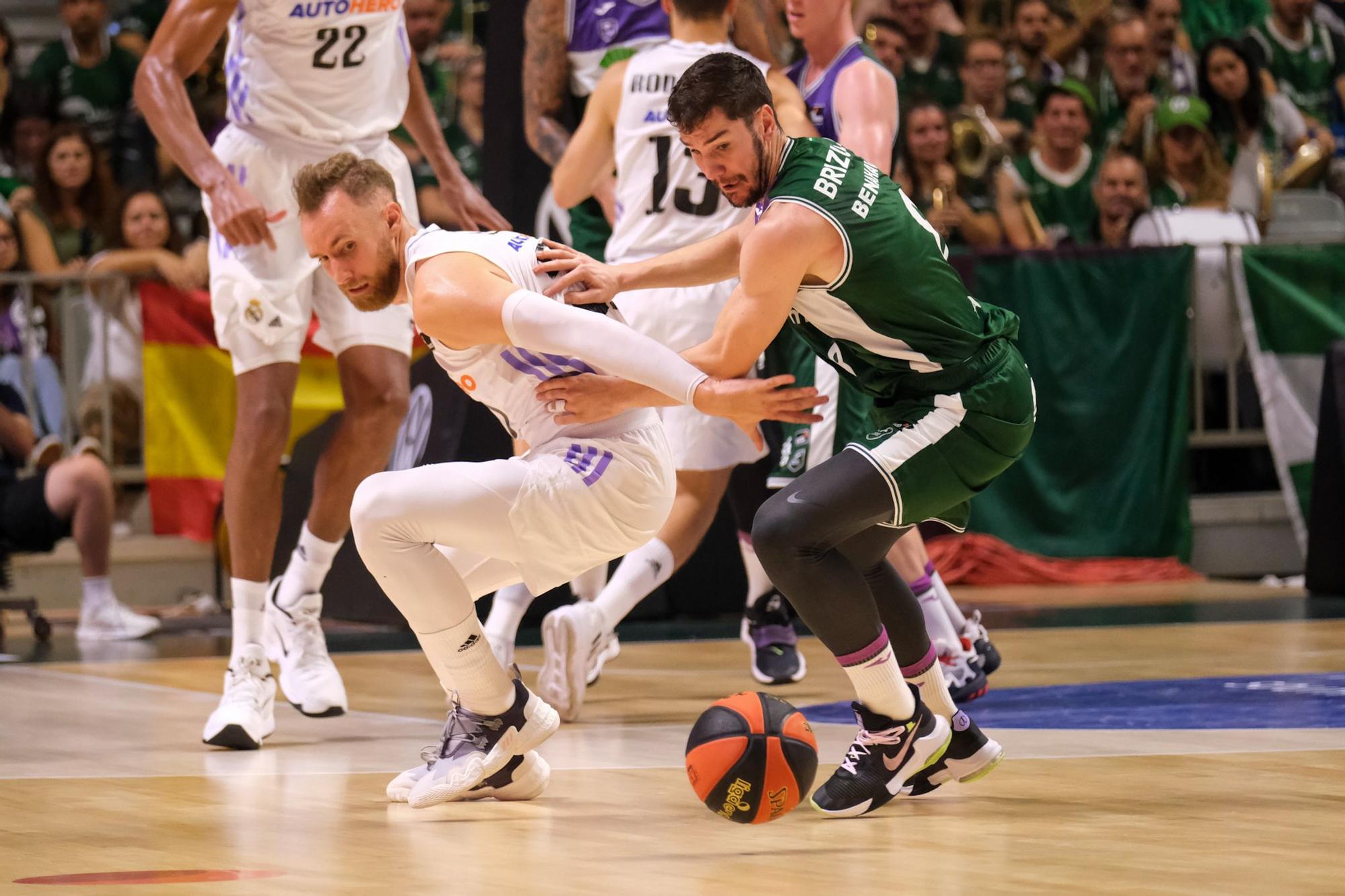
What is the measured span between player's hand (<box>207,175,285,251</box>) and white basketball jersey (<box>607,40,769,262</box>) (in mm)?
1439

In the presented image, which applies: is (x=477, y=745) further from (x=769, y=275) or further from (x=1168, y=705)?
(x=1168, y=705)

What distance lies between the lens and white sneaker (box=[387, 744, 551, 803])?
4.39 m

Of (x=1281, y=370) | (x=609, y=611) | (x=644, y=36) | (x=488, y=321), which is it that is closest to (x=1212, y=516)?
(x=1281, y=370)

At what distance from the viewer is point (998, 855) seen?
11.9 ft

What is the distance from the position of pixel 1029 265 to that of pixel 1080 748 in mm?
5298

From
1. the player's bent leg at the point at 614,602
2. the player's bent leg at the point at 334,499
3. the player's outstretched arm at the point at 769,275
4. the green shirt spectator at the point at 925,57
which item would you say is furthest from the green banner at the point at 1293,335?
the player's outstretched arm at the point at 769,275

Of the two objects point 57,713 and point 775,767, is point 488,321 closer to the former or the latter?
point 775,767

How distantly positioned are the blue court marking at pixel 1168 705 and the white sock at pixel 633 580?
0.66 metres

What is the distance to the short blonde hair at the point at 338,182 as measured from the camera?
4.51 meters

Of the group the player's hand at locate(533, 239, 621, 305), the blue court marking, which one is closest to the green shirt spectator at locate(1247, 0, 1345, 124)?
the blue court marking

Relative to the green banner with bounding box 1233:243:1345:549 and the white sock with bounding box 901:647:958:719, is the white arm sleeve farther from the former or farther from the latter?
the green banner with bounding box 1233:243:1345:549

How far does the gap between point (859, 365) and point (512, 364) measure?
827 mm

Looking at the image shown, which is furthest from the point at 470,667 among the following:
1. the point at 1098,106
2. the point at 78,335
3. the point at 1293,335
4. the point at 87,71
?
the point at 1098,106

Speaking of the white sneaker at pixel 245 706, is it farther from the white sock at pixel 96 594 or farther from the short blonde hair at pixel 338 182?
the white sock at pixel 96 594
